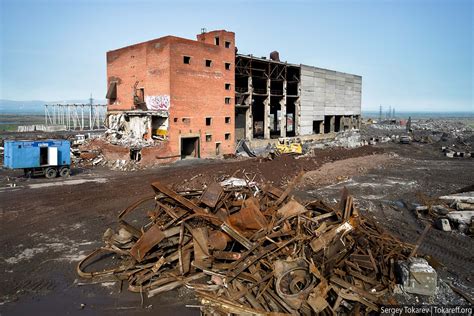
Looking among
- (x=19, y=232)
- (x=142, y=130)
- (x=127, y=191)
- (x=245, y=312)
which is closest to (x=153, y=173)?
(x=127, y=191)

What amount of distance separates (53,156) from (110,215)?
10474mm

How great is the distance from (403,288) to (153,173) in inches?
785

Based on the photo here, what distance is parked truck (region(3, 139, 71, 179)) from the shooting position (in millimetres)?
20547

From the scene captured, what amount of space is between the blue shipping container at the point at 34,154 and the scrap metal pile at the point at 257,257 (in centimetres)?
1473

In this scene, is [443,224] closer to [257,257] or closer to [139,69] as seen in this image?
[257,257]

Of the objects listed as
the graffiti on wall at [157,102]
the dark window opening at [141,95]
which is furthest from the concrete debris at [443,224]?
the dark window opening at [141,95]

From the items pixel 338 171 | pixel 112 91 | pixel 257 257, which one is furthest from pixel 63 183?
pixel 112 91

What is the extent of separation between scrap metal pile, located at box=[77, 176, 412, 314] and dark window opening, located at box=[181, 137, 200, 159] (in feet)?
80.2

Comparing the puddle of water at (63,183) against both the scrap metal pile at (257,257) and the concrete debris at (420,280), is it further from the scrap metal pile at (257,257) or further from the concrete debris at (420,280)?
the concrete debris at (420,280)

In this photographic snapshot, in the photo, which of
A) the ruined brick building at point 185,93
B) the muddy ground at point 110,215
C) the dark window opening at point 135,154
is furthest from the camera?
the ruined brick building at point 185,93

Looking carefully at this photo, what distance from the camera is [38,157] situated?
21328 millimetres

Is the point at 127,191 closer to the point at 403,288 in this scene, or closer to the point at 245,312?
the point at 245,312

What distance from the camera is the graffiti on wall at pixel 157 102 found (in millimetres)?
30900

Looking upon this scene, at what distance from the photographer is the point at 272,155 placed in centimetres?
2944
